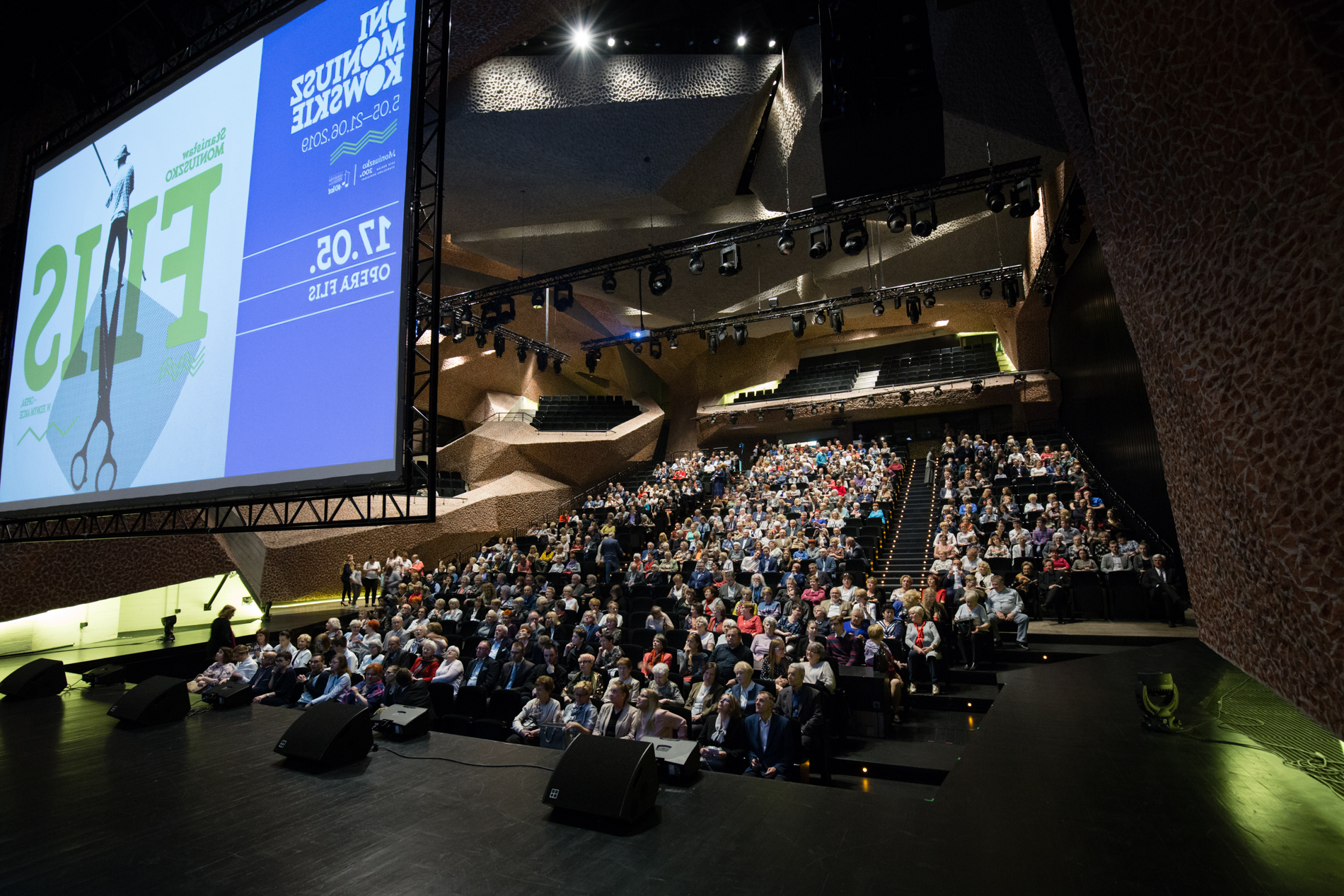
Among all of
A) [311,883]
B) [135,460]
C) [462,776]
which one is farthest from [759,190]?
[311,883]

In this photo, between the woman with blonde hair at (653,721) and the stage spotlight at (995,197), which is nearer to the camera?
the woman with blonde hair at (653,721)

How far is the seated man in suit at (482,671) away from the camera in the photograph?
236 inches

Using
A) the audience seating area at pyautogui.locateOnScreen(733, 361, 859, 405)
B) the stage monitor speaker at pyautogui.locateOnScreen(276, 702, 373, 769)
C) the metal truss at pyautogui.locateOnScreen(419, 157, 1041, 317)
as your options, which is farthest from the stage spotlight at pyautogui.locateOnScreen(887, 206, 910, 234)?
the audience seating area at pyautogui.locateOnScreen(733, 361, 859, 405)

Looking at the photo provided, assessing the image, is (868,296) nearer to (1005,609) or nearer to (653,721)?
(1005,609)

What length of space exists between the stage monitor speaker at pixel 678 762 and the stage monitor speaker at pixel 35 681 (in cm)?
567

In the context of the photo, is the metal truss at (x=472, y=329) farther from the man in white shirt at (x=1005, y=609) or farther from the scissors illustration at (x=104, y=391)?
the man in white shirt at (x=1005, y=609)

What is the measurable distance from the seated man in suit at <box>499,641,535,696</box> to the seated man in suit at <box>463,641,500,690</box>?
0.24 feet

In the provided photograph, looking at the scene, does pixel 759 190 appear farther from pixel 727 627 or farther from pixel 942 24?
pixel 727 627

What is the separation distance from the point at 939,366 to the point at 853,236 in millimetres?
11280

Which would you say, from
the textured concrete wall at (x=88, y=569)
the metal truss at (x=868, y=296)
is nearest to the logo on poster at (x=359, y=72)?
the textured concrete wall at (x=88, y=569)

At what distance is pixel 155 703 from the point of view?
168 inches

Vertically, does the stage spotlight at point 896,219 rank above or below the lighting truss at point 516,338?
below

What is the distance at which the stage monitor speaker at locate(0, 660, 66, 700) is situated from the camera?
17.4ft

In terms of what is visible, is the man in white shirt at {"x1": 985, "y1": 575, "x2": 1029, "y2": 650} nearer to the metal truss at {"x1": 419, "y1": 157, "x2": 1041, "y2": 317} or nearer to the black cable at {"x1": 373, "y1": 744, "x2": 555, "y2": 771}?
the metal truss at {"x1": 419, "y1": 157, "x2": 1041, "y2": 317}
